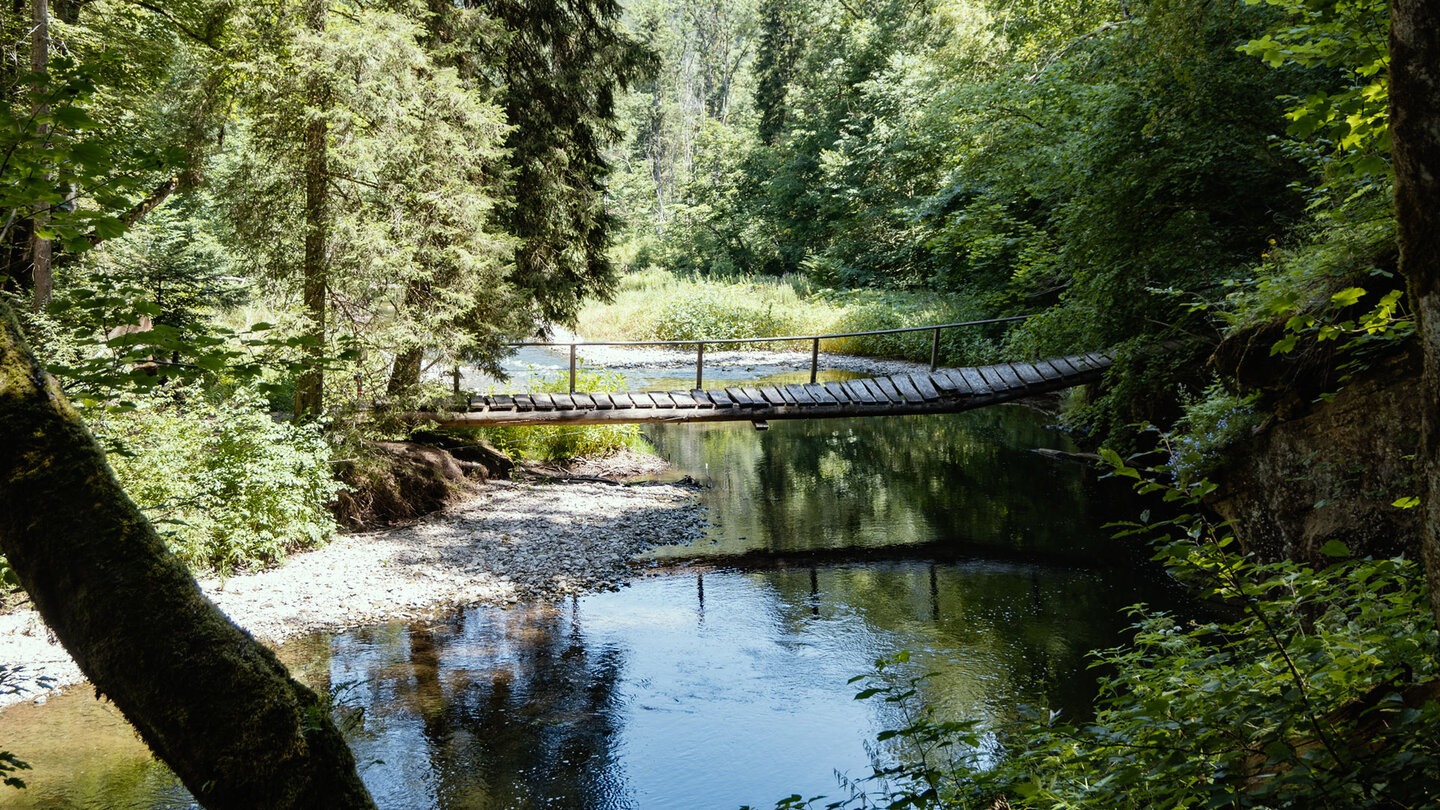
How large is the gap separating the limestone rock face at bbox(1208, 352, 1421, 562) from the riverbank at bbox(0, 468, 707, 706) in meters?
4.87

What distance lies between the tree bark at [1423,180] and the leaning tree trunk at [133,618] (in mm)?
2162

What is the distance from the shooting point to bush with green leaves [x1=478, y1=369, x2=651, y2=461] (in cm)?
1138

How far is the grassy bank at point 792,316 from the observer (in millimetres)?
18797

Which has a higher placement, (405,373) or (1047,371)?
(1047,371)

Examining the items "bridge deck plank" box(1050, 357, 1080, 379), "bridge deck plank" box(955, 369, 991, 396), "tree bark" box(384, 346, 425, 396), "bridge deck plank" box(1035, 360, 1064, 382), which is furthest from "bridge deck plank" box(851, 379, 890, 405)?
"tree bark" box(384, 346, 425, 396)

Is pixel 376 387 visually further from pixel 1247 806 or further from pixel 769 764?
pixel 1247 806

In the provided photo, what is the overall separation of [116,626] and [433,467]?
26.9 ft

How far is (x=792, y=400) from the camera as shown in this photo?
31.7 feet

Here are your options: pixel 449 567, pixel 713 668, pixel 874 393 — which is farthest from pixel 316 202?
pixel 874 393

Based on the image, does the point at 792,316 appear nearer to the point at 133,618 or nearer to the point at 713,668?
the point at 713,668

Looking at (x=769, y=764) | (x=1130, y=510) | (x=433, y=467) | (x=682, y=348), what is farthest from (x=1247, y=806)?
(x=682, y=348)

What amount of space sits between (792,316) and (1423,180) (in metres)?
21.6

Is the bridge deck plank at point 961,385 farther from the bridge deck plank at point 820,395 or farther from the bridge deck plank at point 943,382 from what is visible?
the bridge deck plank at point 820,395

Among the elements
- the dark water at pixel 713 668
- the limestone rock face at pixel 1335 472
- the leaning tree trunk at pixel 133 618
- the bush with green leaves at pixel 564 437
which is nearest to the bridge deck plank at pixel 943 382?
the dark water at pixel 713 668
